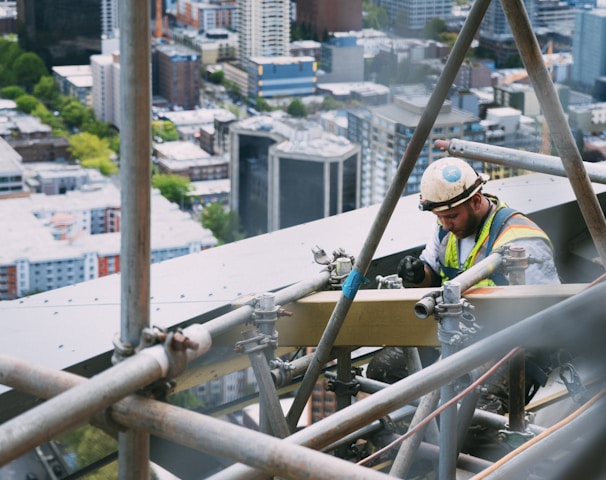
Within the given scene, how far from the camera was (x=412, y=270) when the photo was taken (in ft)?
9.63

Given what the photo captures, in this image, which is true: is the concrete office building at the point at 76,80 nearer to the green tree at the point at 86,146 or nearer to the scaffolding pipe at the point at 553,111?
the green tree at the point at 86,146

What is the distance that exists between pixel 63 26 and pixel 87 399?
99.3 feet

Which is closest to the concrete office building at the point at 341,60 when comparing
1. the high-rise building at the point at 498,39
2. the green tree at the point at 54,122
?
the high-rise building at the point at 498,39

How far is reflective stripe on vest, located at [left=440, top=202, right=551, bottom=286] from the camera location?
275 centimetres

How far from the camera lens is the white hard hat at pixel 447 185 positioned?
2.83m

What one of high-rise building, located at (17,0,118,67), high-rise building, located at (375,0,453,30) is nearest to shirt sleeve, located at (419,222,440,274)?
high-rise building, located at (17,0,118,67)

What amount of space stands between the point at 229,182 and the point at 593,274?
99.1ft

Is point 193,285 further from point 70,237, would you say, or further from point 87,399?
point 70,237

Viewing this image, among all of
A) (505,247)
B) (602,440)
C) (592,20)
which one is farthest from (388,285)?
(592,20)

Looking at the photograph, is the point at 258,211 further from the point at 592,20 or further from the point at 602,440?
the point at 602,440

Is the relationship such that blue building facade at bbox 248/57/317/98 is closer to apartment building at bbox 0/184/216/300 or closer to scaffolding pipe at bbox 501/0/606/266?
apartment building at bbox 0/184/216/300

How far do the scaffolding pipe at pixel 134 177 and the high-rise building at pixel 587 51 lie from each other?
25449 millimetres

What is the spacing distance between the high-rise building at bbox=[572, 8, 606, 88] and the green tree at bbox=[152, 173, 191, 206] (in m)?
11.5

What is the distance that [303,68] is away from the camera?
3569cm
